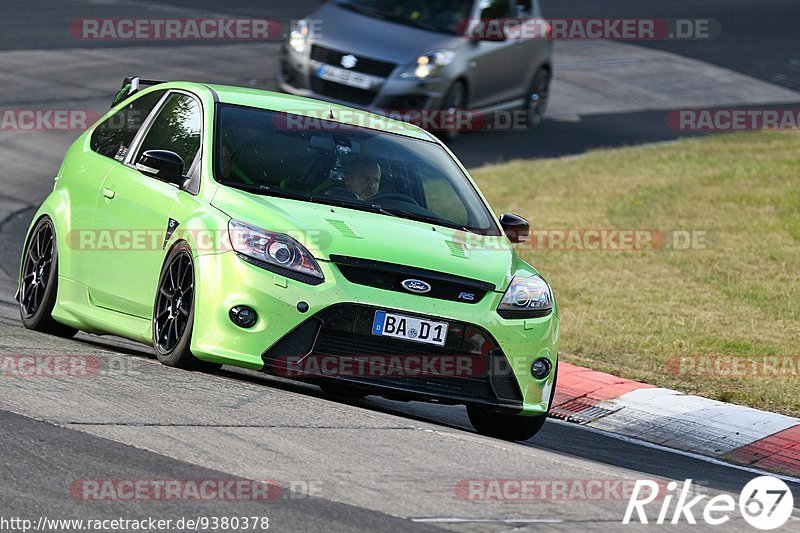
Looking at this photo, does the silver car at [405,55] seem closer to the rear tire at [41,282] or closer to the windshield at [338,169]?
the rear tire at [41,282]

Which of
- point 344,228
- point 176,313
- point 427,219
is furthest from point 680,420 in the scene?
point 176,313

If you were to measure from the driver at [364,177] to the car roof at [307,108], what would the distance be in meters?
0.41

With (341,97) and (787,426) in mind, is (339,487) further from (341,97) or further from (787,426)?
(341,97)

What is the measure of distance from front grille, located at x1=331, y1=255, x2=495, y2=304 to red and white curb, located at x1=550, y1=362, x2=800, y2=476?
204 centimetres

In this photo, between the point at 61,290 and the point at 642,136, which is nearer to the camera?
the point at 61,290

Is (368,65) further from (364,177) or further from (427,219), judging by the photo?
(427,219)

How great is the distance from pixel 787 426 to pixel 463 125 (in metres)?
10.3

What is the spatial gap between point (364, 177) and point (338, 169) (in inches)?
6.4

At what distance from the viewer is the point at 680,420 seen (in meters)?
9.37

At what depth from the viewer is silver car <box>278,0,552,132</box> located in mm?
17781

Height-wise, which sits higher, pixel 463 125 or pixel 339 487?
pixel 339 487

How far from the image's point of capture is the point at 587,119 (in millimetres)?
21859

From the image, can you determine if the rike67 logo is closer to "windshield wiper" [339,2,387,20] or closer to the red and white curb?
the red and white curb

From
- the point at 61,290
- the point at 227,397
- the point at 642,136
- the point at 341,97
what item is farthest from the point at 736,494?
the point at 642,136
